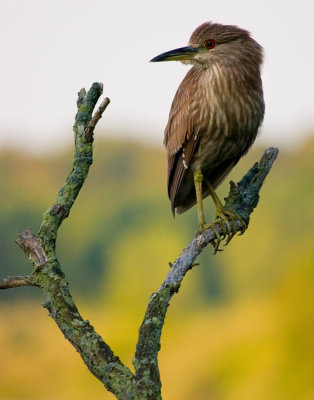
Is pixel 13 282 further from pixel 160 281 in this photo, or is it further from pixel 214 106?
pixel 160 281

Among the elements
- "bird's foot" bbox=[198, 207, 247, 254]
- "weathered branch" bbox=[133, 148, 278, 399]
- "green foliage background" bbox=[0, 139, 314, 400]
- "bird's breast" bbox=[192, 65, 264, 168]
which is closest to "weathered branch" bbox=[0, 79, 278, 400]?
"weathered branch" bbox=[133, 148, 278, 399]

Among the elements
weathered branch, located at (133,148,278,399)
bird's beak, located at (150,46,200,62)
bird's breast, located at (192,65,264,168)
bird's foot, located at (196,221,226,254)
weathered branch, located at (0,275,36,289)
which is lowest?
weathered branch, located at (133,148,278,399)

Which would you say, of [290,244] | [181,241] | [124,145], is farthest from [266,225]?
[124,145]

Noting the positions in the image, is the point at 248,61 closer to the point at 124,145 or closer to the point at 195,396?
the point at 195,396

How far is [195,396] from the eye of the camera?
24.7m

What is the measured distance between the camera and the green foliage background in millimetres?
24375

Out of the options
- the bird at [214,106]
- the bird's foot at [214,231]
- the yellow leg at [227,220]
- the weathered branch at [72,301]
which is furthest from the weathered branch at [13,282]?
the yellow leg at [227,220]

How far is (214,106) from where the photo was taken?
201 inches

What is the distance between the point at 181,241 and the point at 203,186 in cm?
2336

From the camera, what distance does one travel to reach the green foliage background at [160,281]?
2438cm

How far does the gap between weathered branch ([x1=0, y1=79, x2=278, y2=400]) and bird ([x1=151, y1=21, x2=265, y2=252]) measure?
1139 mm

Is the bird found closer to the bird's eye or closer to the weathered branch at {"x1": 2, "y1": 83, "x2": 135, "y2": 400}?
the bird's eye

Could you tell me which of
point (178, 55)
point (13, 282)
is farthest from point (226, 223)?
point (13, 282)

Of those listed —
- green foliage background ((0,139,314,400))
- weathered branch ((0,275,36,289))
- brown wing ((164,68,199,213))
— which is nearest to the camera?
weathered branch ((0,275,36,289))
